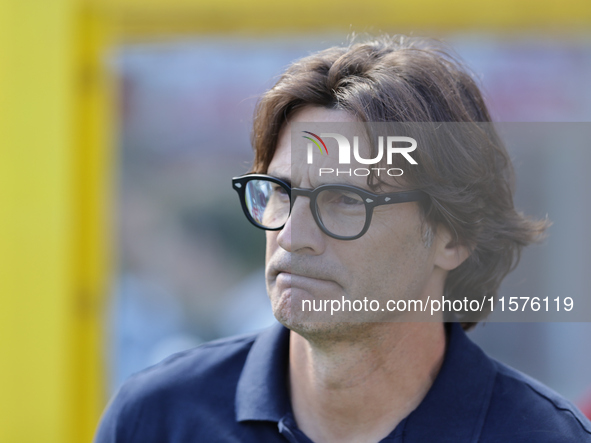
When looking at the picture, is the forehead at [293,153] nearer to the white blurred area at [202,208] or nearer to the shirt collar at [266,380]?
the shirt collar at [266,380]

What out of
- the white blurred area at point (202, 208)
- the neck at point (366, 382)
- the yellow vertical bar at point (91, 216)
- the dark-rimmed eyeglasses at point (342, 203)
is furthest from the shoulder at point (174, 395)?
the yellow vertical bar at point (91, 216)

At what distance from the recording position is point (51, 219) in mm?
3518

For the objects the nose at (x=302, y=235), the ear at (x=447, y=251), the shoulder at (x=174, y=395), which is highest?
the nose at (x=302, y=235)

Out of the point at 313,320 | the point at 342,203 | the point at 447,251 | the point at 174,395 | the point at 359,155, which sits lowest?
the point at 174,395

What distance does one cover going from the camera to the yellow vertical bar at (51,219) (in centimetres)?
341

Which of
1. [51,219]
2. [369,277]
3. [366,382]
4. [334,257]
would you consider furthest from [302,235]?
[51,219]

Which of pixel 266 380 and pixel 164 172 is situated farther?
pixel 164 172

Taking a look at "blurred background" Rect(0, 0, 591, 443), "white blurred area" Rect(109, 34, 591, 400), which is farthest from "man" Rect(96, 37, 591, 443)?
"white blurred area" Rect(109, 34, 591, 400)

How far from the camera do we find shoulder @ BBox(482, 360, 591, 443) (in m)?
1.45

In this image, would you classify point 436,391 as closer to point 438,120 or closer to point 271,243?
point 271,243

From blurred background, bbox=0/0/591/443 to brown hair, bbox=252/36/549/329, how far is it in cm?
161

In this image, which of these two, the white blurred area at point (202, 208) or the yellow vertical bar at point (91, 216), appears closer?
the white blurred area at point (202, 208)

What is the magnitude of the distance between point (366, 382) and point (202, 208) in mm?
2299

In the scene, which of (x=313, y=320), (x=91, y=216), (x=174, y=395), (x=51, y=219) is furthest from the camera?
(x=91, y=216)
